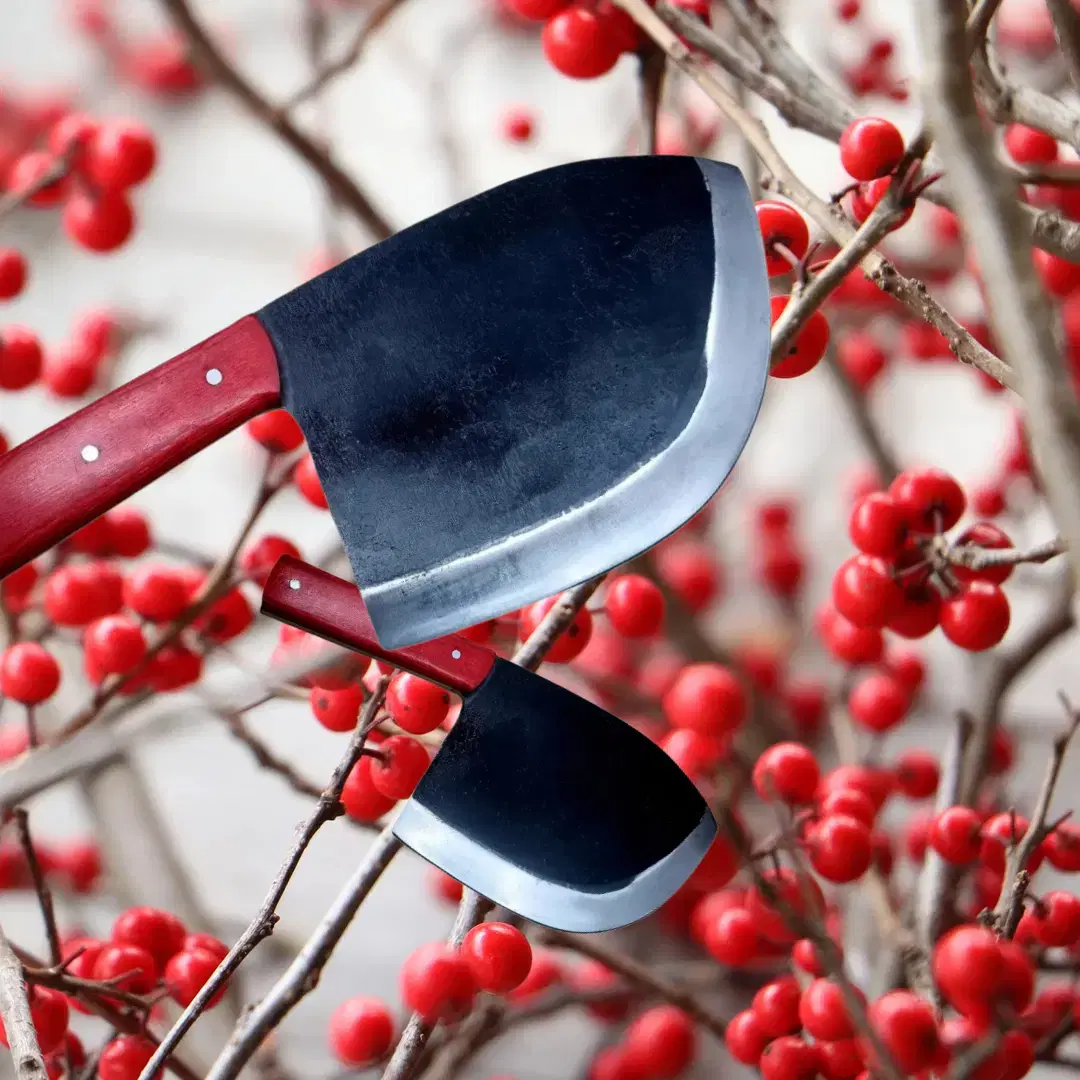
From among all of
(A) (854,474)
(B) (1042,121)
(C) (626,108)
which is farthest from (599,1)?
(C) (626,108)

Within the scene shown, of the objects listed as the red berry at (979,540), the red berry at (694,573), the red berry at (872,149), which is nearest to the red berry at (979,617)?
the red berry at (979,540)

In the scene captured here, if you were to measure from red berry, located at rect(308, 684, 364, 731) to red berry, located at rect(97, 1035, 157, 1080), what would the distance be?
3.3 inches

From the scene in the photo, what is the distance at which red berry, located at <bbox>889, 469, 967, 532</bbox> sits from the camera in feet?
0.98

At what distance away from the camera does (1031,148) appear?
0.34 m

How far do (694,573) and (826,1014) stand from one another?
0.36 metres

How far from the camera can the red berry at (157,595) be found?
342 millimetres

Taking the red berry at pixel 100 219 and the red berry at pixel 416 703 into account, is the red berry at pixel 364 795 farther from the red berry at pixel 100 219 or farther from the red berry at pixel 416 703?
the red berry at pixel 100 219

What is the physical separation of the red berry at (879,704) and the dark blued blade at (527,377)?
208mm

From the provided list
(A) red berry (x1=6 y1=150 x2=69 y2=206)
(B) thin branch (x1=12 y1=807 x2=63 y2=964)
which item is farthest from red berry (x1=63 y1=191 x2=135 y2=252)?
(B) thin branch (x1=12 y1=807 x2=63 y2=964)

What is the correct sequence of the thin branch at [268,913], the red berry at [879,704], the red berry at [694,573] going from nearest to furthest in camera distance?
the thin branch at [268,913], the red berry at [879,704], the red berry at [694,573]

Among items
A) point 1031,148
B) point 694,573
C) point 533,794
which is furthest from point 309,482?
point 694,573

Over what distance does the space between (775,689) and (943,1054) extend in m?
0.32

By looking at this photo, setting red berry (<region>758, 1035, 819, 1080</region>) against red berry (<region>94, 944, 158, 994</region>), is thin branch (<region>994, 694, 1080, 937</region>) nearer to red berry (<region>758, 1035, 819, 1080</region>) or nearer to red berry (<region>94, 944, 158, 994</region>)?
red berry (<region>758, 1035, 819, 1080</region>)

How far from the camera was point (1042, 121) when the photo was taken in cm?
27
